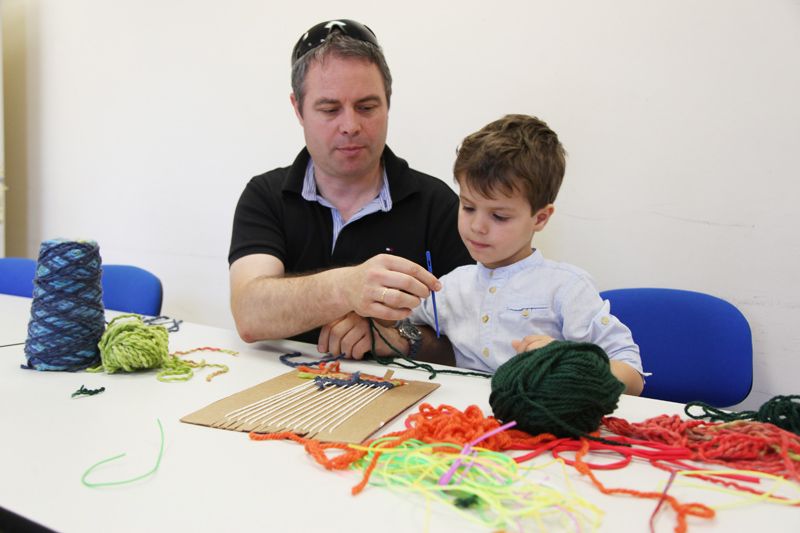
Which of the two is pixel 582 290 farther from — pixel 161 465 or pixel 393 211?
pixel 161 465

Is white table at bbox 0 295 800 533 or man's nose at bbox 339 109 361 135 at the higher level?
man's nose at bbox 339 109 361 135

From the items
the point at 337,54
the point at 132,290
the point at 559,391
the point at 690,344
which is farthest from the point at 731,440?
the point at 132,290

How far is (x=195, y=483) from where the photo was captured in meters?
0.57

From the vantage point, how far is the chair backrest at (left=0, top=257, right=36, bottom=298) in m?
2.02

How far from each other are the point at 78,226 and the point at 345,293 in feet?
8.14

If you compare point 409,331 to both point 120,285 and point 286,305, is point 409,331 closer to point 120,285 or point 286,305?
point 286,305

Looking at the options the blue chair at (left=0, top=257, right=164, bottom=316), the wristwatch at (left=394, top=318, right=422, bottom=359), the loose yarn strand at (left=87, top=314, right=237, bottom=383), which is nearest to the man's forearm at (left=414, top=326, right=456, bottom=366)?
the wristwatch at (left=394, top=318, right=422, bottom=359)

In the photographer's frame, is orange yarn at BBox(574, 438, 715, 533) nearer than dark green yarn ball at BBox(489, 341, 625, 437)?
Yes

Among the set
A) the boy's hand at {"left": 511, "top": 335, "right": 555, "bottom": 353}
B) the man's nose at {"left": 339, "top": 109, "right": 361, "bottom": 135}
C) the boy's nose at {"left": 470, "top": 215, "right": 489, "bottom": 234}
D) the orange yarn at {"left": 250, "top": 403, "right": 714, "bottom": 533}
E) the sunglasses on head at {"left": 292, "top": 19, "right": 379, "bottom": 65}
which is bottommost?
the orange yarn at {"left": 250, "top": 403, "right": 714, "bottom": 533}

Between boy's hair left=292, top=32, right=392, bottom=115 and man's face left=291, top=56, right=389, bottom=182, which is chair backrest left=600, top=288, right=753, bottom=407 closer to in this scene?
man's face left=291, top=56, right=389, bottom=182

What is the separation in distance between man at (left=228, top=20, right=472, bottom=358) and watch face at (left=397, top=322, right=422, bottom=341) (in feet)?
0.74

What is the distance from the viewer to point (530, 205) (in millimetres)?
1034

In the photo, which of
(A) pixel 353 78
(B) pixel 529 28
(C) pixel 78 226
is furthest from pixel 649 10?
(C) pixel 78 226

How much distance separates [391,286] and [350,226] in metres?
0.55
